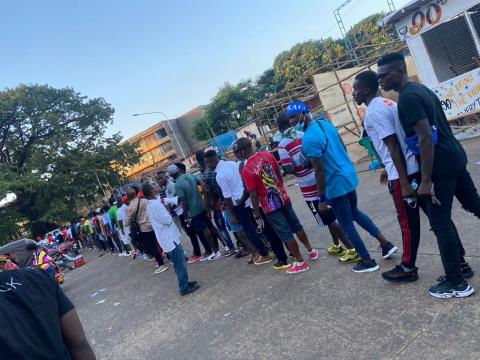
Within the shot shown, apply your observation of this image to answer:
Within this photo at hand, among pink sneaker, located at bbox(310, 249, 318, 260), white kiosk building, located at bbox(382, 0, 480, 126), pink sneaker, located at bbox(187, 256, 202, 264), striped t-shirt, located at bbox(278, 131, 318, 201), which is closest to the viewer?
striped t-shirt, located at bbox(278, 131, 318, 201)

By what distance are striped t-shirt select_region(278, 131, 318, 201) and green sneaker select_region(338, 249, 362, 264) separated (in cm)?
74

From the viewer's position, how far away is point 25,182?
25.0m

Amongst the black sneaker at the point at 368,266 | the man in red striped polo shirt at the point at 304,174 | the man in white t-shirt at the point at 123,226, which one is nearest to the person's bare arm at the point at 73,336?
the black sneaker at the point at 368,266

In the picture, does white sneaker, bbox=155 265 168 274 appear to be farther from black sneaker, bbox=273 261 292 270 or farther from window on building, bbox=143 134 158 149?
window on building, bbox=143 134 158 149

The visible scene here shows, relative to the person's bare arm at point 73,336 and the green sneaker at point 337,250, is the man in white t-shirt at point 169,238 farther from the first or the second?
the person's bare arm at point 73,336

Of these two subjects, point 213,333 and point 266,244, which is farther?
point 266,244

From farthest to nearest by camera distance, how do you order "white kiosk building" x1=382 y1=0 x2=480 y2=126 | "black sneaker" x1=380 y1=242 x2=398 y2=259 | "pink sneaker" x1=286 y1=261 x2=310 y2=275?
1. "white kiosk building" x1=382 y1=0 x2=480 y2=126
2. "pink sneaker" x1=286 y1=261 x2=310 y2=275
3. "black sneaker" x1=380 y1=242 x2=398 y2=259

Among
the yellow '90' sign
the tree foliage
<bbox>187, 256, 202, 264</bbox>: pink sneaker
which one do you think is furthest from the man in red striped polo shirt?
the tree foliage

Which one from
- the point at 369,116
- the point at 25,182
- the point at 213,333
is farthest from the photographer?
the point at 25,182

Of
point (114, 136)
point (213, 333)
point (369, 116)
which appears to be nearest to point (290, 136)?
point (369, 116)

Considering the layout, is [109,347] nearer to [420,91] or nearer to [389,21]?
[420,91]

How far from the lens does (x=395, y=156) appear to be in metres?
3.16

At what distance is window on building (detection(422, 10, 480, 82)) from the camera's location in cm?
984

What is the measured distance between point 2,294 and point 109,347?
362 cm
